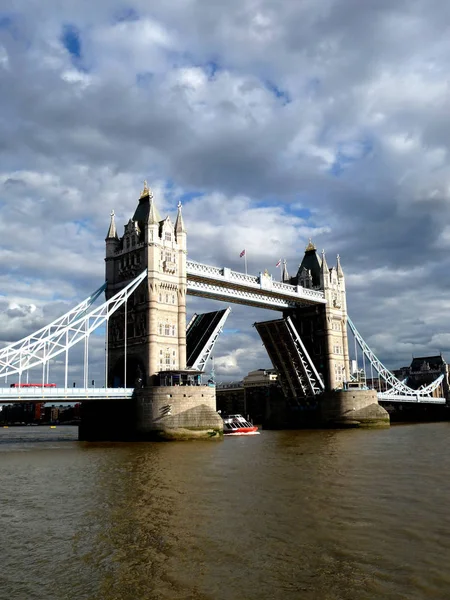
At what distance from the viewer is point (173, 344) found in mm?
63094

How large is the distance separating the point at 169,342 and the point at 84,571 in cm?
4773

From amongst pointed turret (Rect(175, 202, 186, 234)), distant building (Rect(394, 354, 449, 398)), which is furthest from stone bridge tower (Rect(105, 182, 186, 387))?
distant building (Rect(394, 354, 449, 398))

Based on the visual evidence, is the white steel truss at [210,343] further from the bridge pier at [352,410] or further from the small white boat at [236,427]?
the bridge pier at [352,410]

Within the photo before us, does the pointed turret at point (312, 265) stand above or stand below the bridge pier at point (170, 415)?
above

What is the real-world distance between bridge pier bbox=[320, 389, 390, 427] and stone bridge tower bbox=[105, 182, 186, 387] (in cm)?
2708

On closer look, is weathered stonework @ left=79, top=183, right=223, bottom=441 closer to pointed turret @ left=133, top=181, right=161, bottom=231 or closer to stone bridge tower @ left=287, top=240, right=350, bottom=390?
pointed turret @ left=133, top=181, right=161, bottom=231

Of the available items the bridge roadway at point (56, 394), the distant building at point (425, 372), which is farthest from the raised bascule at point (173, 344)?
the distant building at point (425, 372)

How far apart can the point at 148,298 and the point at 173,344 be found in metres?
5.70

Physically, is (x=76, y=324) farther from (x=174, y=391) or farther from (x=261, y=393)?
(x=261, y=393)

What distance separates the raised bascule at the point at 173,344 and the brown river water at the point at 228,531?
20.6 metres

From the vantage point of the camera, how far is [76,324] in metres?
57.4

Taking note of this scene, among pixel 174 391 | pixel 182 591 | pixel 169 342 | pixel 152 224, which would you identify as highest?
pixel 152 224

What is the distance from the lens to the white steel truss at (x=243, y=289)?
225ft

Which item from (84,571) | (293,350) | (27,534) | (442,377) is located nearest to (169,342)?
(293,350)
